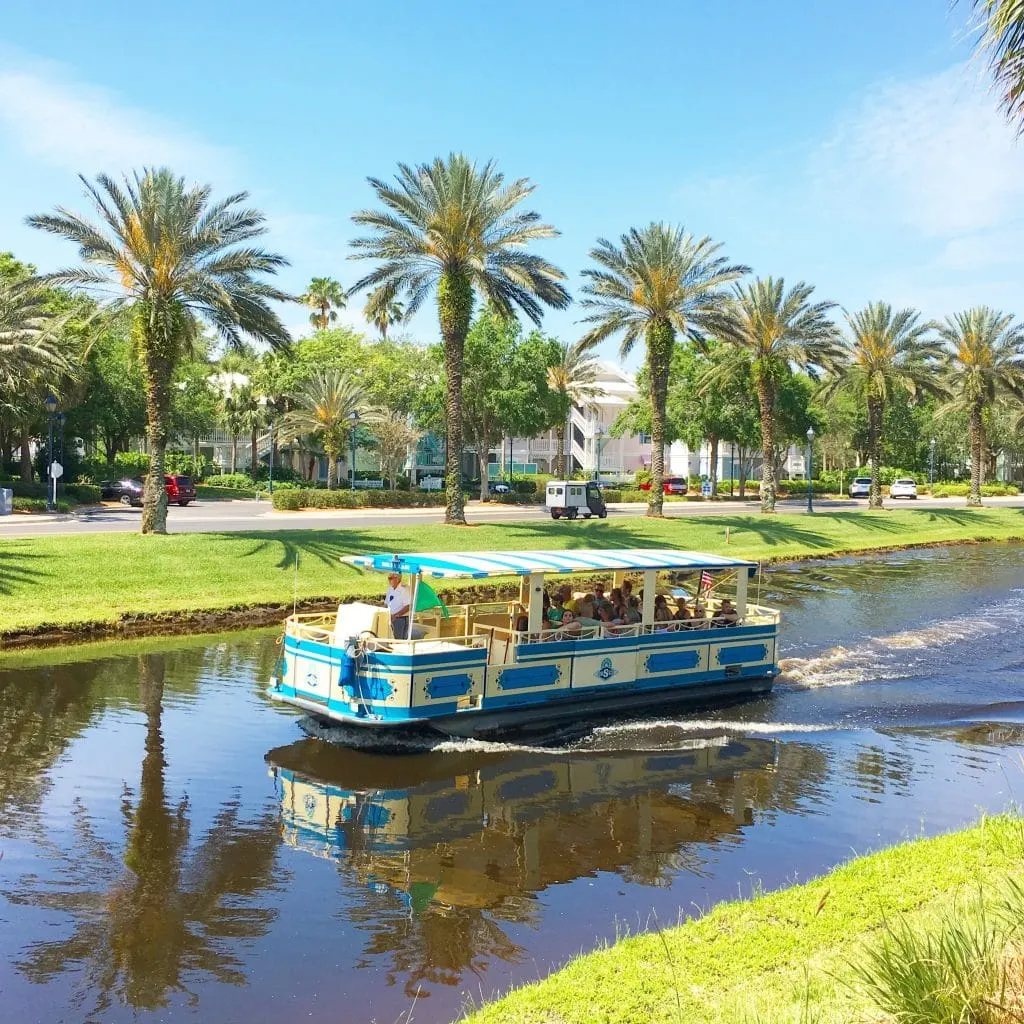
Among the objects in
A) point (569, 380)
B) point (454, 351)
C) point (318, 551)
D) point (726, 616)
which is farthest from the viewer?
point (569, 380)

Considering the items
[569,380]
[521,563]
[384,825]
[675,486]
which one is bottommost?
[384,825]

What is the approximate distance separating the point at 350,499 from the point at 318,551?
2742 cm

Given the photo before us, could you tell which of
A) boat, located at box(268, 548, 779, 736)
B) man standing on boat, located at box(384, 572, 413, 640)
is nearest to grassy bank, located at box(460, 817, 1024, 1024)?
boat, located at box(268, 548, 779, 736)

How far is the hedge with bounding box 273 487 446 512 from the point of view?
56.6 meters

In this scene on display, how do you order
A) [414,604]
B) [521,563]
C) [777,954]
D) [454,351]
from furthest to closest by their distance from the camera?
[454,351]
[521,563]
[414,604]
[777,954]

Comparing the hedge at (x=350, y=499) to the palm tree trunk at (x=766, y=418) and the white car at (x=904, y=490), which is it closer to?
the palm tree trunk at (x=766, y=418)

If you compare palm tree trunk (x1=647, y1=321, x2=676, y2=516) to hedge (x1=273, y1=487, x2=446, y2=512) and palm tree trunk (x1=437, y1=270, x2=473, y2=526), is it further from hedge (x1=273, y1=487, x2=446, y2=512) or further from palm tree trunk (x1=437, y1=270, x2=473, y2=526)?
hedge (x1=273, y1=487, x2=446, y2=512)

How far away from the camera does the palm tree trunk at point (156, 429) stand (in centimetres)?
3209

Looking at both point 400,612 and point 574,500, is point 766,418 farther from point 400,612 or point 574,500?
point 400,612

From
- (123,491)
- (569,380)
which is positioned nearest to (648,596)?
(123,491)

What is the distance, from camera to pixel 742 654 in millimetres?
19609

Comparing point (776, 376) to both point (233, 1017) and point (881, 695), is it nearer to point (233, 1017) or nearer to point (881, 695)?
point (881, 695)

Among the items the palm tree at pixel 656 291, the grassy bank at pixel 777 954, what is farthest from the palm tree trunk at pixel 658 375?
the grassy bank at pixel 777 954

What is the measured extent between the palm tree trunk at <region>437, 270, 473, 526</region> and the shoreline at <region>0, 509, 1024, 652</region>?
2.25 metres
